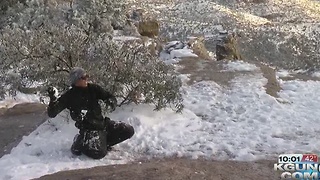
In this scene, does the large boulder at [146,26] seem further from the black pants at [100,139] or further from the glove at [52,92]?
the glove at [52,92]

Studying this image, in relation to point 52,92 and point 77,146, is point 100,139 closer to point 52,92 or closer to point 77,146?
point 77,146

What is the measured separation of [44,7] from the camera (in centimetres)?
1559

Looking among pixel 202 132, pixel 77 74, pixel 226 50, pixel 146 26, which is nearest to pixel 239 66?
pixel 226 50

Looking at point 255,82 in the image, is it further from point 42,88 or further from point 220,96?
point 42,88

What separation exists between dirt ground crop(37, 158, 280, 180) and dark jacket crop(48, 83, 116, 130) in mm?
742

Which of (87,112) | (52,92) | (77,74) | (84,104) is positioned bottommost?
(87,112)

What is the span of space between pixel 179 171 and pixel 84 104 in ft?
5.64

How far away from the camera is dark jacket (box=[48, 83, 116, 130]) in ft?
22.1

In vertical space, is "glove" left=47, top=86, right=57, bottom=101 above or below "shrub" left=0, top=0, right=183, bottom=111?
above

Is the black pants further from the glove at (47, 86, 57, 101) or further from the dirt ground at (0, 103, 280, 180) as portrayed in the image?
the glove at (47, 86, 57, 101)

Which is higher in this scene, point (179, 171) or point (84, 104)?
point (84, 104)

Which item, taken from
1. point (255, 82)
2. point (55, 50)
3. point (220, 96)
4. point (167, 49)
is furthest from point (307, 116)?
point (167, 49)

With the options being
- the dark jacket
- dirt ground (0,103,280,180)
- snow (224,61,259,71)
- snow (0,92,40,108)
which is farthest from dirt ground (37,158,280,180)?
snow (224,61,259,71)

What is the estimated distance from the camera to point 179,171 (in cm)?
606
